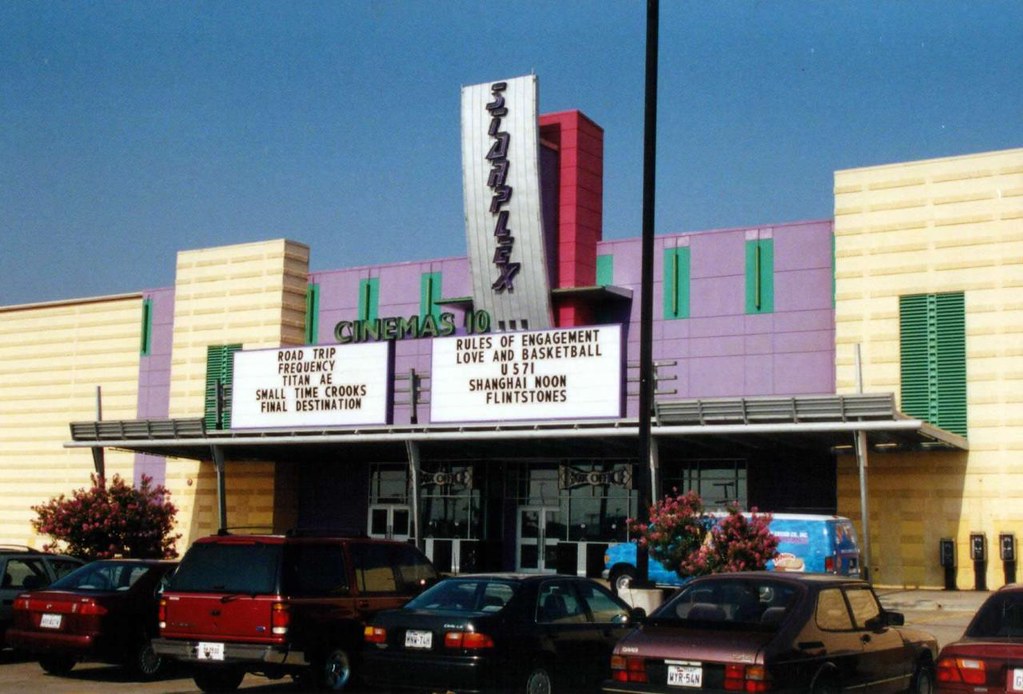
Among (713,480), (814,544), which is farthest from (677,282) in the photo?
(814,544)

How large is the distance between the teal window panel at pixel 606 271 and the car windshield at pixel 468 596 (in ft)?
76.1

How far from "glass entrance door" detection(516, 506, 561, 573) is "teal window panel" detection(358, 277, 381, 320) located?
791 centimetres

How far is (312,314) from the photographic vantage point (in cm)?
4275

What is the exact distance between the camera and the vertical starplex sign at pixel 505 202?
35344mm

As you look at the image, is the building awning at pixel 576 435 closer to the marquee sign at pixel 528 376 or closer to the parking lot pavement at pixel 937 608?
the marquee sign at pixel 528 376

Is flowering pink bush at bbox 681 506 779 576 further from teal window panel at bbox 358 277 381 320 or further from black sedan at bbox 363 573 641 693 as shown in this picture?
teal window panel at bbox 358 277 381 320

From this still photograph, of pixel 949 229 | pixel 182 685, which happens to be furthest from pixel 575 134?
pixel 182 685

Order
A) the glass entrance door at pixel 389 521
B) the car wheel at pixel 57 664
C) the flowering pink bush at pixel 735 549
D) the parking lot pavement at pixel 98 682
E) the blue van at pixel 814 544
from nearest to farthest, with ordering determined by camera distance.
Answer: the parking lot pavement at pixel 98 682, the car wheel at pixel 57 664, the flowering pink bush at pixel 735 549, the blue van at pixel 814 544, the glass entrance door at pixel 389 521

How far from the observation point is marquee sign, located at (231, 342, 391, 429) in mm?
34531

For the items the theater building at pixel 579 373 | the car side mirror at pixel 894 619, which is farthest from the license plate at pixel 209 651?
the theater building at pixel 579 373

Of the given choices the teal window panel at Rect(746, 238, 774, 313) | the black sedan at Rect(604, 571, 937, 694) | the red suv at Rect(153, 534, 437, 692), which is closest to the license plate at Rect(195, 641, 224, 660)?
the red suv at Rect(153, 534, 437, 692)

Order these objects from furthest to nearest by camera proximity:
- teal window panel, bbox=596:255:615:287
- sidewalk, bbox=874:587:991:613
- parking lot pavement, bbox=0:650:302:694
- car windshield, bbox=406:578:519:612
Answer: teal window panel, bbox=596:255:615:287, sidewalk, bbox=874:587:991:613, parking lot pavement, bbox=0:650:302:694, car windshield, bbox=406:578:519:612

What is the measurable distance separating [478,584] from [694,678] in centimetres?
343

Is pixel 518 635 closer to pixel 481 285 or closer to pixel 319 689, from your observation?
pixel 319 689
